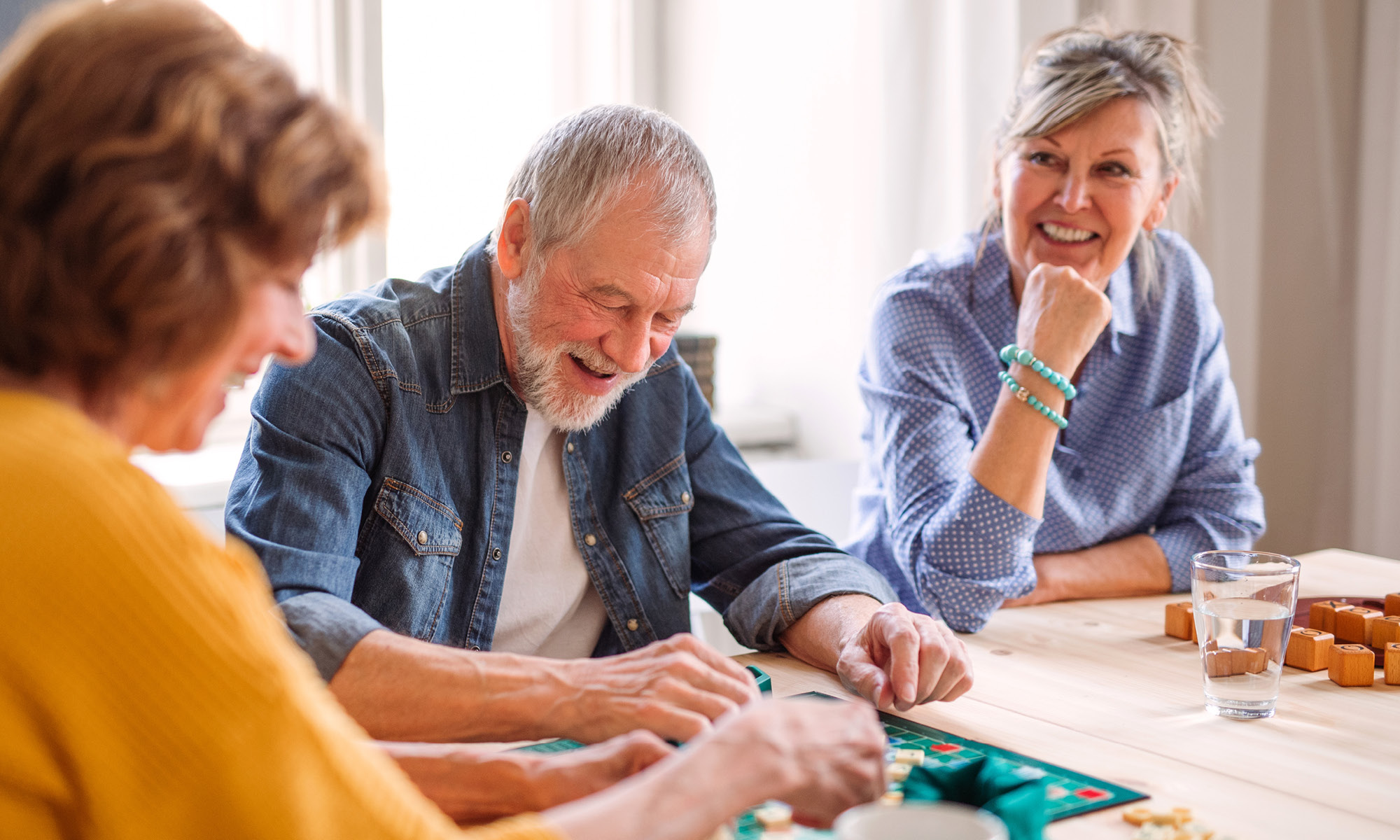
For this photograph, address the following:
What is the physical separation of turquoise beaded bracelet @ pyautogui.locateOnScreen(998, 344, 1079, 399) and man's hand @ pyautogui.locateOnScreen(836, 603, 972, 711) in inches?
20.9

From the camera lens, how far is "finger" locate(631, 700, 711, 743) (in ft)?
3.38

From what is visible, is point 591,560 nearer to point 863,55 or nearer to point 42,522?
point 42,522

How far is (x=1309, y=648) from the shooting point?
139 centimetres

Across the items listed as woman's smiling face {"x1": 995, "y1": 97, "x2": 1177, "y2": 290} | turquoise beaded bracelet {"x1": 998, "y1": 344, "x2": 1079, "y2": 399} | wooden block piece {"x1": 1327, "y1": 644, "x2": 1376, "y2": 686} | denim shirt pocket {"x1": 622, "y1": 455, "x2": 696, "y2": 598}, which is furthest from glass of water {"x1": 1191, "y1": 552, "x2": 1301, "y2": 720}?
woman's smiling face {"x1": 995, "y1": 97, "x2": 1177, "y2": 290}

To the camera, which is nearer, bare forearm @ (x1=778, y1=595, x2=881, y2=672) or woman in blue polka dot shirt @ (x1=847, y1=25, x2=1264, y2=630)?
bare forearm @ (x1=778, y1=595, x2=881, y2=672)

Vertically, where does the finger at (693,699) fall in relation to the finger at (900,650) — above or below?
above

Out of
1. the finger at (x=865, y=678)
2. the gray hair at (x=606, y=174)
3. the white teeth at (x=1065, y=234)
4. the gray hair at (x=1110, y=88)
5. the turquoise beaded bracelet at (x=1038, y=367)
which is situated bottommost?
Answer: the finger at (x=865, y=678)

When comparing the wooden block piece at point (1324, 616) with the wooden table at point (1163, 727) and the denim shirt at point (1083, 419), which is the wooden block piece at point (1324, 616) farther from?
the denim shirt at point (1083, 419)

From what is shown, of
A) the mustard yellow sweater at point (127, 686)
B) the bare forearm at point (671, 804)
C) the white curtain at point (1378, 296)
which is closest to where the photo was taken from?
the mustard yellow sweater at point (127, 686)

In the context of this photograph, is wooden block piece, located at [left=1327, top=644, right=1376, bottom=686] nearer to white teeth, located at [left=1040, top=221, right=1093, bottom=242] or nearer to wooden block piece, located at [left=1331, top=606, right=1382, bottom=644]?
wooden block piece, located at [left=1331, top=606, right=1382, bottom=644]

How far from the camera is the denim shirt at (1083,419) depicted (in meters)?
1.79

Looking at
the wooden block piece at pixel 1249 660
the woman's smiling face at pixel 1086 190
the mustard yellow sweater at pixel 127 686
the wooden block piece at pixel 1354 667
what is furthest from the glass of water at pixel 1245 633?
the mustard yellow sweater at pixel 127 686

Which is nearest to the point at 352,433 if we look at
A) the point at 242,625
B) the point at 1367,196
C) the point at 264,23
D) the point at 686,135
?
the point at 686,135

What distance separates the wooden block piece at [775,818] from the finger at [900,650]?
0.29 m
